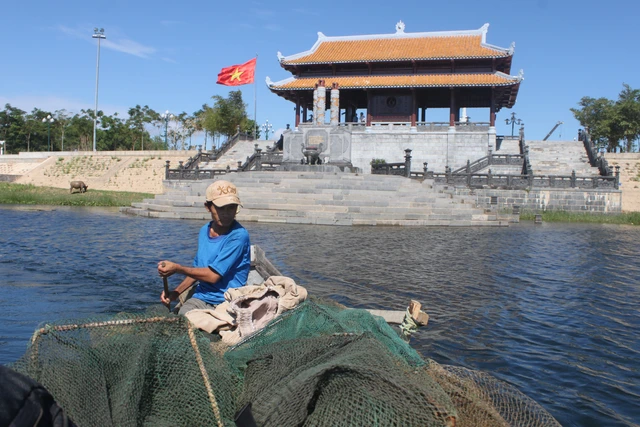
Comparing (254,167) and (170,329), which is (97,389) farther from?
(254,167)

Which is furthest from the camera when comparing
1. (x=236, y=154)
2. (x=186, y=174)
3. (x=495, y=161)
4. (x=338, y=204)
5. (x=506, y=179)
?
(x=236, y=154)

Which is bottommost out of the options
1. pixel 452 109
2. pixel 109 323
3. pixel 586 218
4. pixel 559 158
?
pixel 586 218

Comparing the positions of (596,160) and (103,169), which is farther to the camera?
(103,169)

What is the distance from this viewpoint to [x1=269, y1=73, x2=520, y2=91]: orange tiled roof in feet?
109

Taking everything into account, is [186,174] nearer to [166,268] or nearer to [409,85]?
[409,85]

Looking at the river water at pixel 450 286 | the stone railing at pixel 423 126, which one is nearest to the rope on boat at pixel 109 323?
the river water at pixel 450 286

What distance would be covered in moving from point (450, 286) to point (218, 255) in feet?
17.4

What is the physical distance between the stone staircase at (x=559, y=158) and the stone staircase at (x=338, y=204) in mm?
11520

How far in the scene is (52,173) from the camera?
43250 millimetres

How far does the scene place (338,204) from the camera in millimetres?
20375

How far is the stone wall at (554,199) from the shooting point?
85.9 ft

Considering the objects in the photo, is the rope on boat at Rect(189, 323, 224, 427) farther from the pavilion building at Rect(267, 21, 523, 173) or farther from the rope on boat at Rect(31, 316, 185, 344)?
the pavilion building at Rect(267, 21, 523, 173)

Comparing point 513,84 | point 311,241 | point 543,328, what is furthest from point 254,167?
point 543,328

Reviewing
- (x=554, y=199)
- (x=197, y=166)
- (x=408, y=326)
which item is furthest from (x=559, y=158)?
(x=408, y=326)
